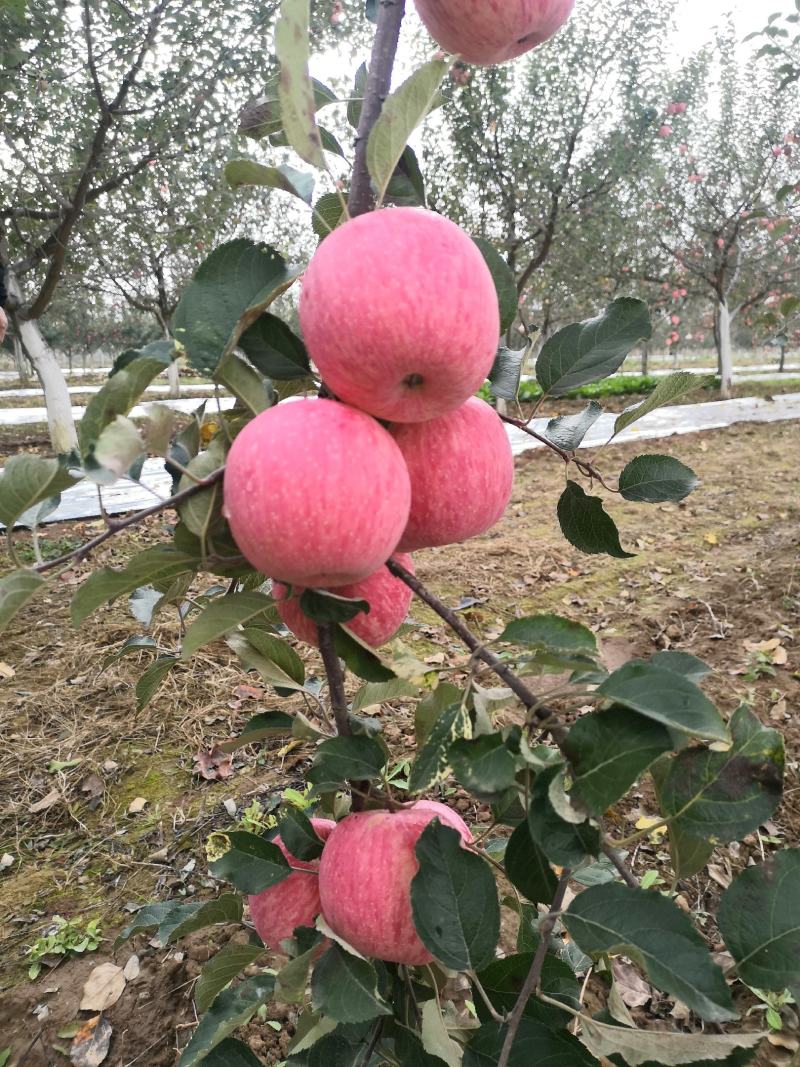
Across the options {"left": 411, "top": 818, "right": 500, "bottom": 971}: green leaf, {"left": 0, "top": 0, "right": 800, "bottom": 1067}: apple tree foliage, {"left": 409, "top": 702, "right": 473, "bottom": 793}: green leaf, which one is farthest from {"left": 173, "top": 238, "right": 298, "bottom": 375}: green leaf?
{"left": 411, "top": 818, "right": 500, "bottom": 971}: green leaf

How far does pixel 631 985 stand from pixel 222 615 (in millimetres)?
1477

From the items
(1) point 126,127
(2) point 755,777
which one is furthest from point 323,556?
(1) point 126,127

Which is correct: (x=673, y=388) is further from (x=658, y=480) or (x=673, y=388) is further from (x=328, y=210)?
(x=328, y=210)

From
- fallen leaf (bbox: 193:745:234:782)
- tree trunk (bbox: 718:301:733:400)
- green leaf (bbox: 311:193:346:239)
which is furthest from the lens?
tree trunk (bbox: 718:301:733:400)

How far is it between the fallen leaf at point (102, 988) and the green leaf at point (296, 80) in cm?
162

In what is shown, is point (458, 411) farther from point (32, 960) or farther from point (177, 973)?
point (32, 960)

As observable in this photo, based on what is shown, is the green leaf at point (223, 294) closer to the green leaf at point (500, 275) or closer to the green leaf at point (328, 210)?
the green leaf at point (328, 210)

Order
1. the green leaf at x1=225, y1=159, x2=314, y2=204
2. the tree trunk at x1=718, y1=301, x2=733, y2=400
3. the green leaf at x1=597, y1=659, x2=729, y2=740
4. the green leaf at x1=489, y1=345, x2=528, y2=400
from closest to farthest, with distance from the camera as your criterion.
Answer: the green leaf at x1=597, y1=659, x2=729, y2=740
the green leaf at x1=225, y1=159, x2=314, y2=204
the green leaf at x1=489, y1=345, x2=528, y2=400
the tree trunk at x1=718, y1=301, x2=733, y2=400

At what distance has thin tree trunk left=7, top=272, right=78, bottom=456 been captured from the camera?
6.65m

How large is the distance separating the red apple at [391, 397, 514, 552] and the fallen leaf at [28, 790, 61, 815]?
1906mm

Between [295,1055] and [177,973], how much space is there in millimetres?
892

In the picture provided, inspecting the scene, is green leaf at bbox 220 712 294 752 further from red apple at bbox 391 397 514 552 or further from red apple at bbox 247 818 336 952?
red apple at bbox 391 397 514 552

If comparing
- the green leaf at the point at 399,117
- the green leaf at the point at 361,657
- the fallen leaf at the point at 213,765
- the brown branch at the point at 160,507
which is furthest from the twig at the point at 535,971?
the fallen leaf at the point at 213,765

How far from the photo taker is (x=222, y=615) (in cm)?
57
